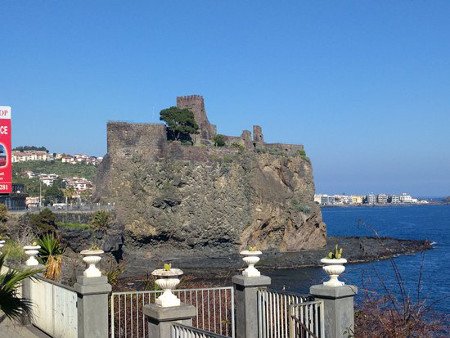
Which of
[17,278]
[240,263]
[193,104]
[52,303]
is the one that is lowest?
[240,263]

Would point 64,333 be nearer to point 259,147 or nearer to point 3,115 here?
point 3,115

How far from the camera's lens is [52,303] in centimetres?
1273

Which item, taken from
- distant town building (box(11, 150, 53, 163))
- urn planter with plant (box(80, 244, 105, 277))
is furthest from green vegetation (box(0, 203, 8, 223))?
distant town building (box(11, 150, 53, 163))

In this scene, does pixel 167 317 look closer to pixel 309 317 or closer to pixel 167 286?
pixel 167 286

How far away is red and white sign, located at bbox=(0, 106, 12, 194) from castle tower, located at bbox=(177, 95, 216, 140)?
43699mm

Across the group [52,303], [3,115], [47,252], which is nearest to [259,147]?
[3,115]

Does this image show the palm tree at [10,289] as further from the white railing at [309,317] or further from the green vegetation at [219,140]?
the green vegetation at [219,140]

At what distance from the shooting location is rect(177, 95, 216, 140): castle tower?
76500 mm

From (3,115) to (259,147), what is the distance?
42.8 metres

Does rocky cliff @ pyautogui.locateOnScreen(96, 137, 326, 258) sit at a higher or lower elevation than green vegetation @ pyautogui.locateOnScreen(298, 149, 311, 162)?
lower

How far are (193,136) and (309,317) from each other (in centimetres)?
6220

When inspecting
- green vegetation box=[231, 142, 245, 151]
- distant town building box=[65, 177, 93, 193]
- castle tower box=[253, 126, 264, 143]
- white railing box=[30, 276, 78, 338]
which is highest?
castle tower box=[253, 126, 264, 143]

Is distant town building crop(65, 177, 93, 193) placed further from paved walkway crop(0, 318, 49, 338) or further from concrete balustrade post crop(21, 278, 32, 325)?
paved walkway crop(0, 318, 49, 338)

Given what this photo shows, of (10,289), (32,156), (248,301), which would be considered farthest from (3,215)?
(32,156)
